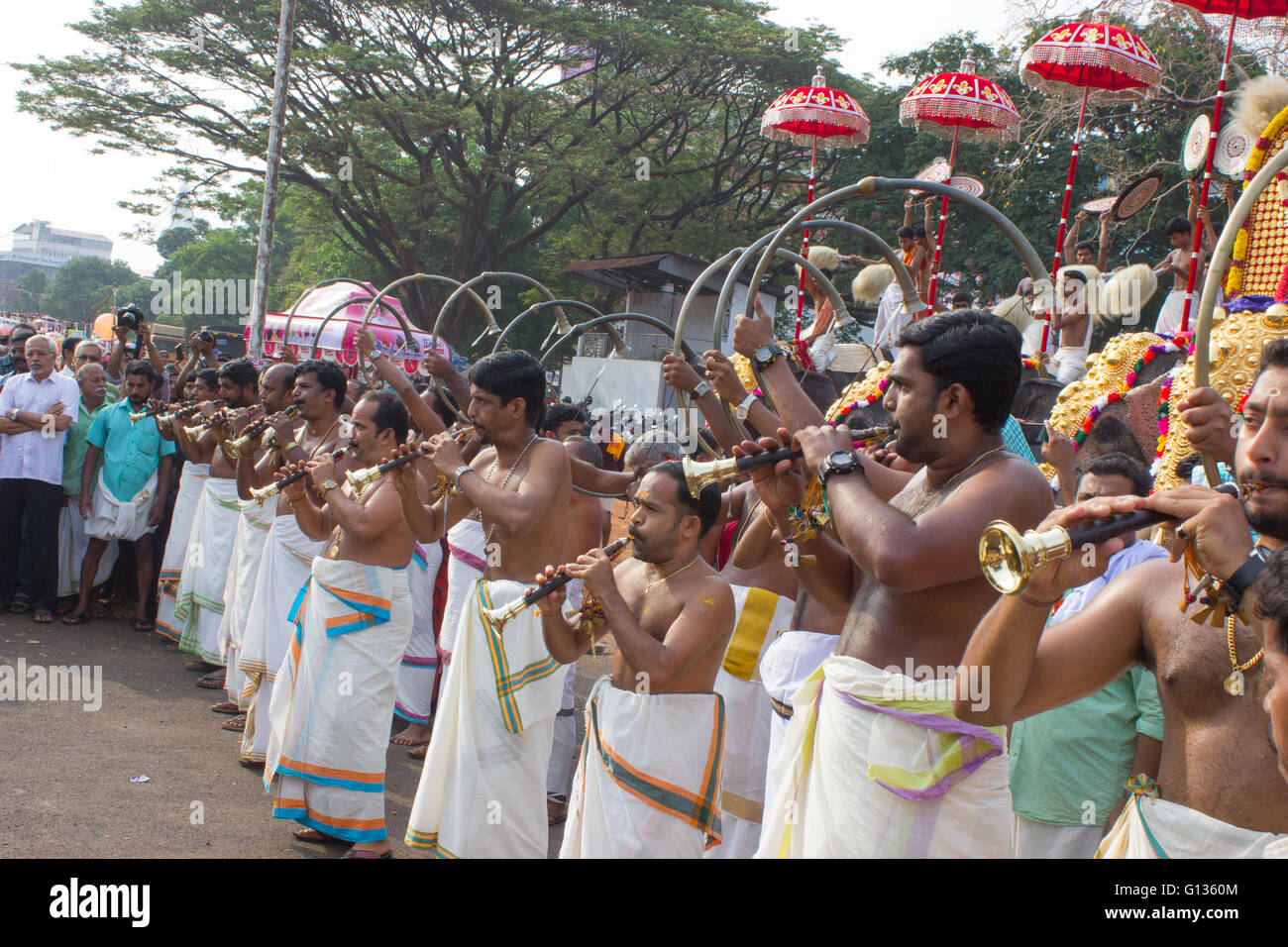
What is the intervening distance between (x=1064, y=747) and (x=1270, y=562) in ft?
5.89

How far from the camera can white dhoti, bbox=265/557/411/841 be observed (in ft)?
15.3

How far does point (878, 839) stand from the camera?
255cm

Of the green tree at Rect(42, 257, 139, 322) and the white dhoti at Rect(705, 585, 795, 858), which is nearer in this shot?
the white dhoti at Rect(705, 585, 795, 858)

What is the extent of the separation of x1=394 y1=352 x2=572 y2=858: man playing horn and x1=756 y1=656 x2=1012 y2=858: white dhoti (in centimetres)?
Answer: 169

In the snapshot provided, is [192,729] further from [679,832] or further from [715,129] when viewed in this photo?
[715,129]

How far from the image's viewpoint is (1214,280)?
2.30 m

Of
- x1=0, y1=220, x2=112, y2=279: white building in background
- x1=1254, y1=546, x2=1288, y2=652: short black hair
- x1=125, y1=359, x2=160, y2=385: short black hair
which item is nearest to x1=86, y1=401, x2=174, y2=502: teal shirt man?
x1=125, y1=359, x2=160, y2=385: short black hair

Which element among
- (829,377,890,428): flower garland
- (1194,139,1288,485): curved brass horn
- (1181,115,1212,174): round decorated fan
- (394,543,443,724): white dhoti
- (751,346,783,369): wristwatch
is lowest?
(394,543,443,724): white dhoti

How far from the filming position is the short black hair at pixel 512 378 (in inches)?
173

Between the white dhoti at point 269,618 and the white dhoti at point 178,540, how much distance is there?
2250mm

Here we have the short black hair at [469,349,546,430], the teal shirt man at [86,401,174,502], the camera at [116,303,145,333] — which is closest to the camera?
the short black hair at [469,349,546,430]

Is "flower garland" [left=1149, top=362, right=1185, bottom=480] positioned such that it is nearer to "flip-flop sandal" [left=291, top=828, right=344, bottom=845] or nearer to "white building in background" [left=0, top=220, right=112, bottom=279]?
"flip-flop sandal" [left=291, top=828, right=344, bottom=845]

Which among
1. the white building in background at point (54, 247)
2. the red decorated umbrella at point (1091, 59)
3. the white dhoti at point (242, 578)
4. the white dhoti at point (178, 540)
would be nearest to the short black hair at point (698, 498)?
the white dhoti at point (242, 578)

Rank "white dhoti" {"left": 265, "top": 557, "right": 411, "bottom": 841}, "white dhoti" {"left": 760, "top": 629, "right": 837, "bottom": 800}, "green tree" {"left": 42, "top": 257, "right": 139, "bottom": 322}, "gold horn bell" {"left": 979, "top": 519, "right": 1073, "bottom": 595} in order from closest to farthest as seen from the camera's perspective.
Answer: "gold horn bell" {"left": 979, "top": 519, "right": 1073, "bottom": 595}, "white dhoti" {"left": 760, "top": 629, "right": 837, "bottom": 800}, "white dhoti" {"left": 265, "top": 557, "right": 411, "bottom": 841}, "green tree" {"left": 42, "top": 257, "right": 139, "bottom": 322}
